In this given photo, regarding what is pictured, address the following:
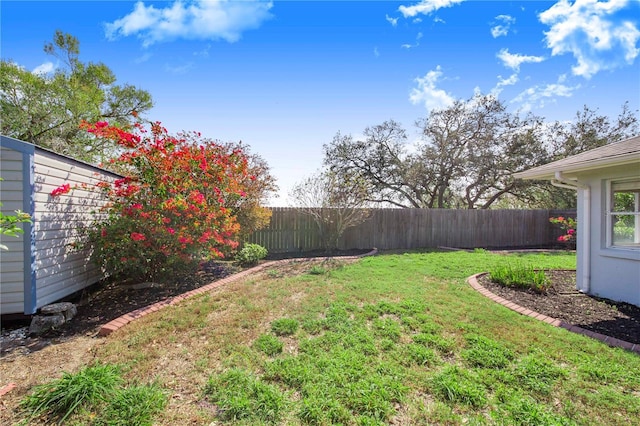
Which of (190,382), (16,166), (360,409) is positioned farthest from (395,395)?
(16,166)

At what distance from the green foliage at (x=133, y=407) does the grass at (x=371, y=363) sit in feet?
0.32

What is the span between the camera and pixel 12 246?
3490mm

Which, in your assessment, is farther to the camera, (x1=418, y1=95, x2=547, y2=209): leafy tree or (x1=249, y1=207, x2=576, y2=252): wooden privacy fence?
(x1=418, y1=95, x2=547, y2=209): leafy tree

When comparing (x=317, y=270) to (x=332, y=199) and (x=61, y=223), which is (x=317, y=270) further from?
(x=61, y=223)

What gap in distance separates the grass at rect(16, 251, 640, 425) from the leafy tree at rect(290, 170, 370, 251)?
4554 millimetres

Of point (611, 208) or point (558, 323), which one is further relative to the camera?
point (611, 208)

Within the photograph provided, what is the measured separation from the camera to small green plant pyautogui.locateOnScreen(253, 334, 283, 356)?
9.17 ft

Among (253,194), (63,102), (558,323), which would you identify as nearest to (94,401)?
(558,323)

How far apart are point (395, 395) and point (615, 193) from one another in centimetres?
524

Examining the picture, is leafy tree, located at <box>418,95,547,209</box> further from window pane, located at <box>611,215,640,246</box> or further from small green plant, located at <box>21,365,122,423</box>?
small green plant, located at <box>21,365,122,423</box>

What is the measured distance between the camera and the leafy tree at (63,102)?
12188mm

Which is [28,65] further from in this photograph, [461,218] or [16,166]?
[461,218]

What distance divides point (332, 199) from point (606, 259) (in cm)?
595

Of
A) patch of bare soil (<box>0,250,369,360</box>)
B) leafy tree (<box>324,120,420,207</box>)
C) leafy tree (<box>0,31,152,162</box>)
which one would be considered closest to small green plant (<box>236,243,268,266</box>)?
patch of bare soil (<box>0,250,369,360</box>)
